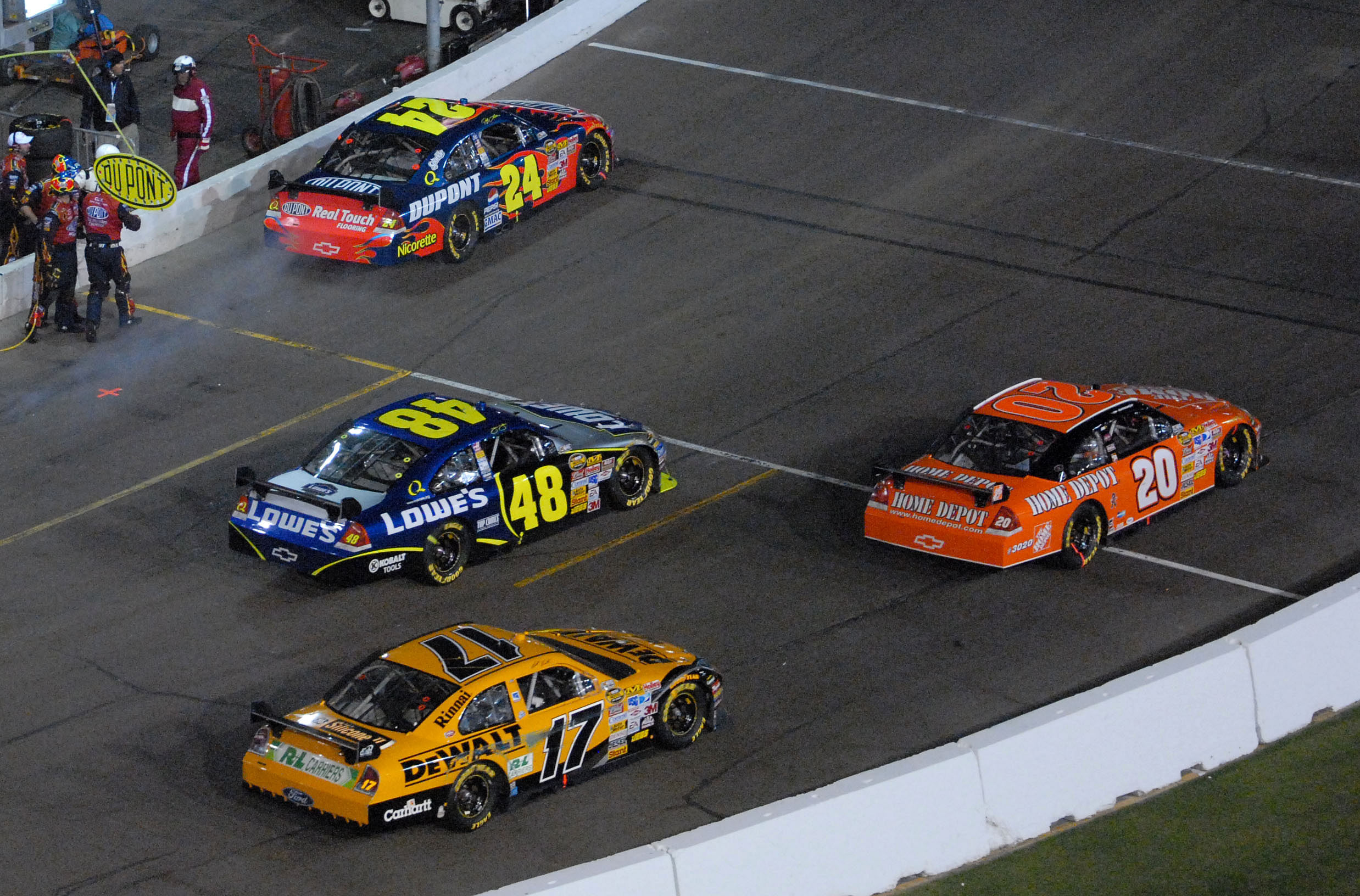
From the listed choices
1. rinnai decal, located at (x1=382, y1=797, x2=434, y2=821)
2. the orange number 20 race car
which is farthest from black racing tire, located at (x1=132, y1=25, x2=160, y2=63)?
rinnai decal, located at (x1=382, y1=797, x2=434, y2=821)

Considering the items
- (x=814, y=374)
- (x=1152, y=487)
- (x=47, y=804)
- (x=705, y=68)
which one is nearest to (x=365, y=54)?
(x=705, y=68)

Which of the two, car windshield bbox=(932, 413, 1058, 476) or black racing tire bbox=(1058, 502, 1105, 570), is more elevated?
car windshield bbox=(932, 413, 1058, 476)

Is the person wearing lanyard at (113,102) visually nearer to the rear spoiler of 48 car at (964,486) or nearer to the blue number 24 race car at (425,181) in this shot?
the blue number 24 race car at (425,181)

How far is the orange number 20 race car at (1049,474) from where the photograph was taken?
1661 cm

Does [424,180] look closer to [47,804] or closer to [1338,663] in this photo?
[47,804]

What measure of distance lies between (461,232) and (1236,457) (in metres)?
9.65

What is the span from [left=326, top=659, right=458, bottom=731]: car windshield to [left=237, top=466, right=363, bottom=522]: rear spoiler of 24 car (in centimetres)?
259

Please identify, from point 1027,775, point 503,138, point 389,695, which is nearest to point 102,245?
point 503,138

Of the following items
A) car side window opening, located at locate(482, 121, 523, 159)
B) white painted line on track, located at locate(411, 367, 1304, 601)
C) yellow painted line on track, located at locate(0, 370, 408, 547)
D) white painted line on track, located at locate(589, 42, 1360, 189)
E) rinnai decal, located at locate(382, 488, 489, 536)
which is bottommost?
yellow painted line on track, located at locate(0, 370, 408, 547)

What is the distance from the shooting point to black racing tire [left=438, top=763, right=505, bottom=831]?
12.9 m

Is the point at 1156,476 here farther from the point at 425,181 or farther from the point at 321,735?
the point at 425,181

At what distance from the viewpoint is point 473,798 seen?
13016 mm

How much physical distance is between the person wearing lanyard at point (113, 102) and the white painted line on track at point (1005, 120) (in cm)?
724

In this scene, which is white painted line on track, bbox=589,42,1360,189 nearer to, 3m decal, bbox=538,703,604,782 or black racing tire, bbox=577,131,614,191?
black racing tire, bbox=577,131,614,191
